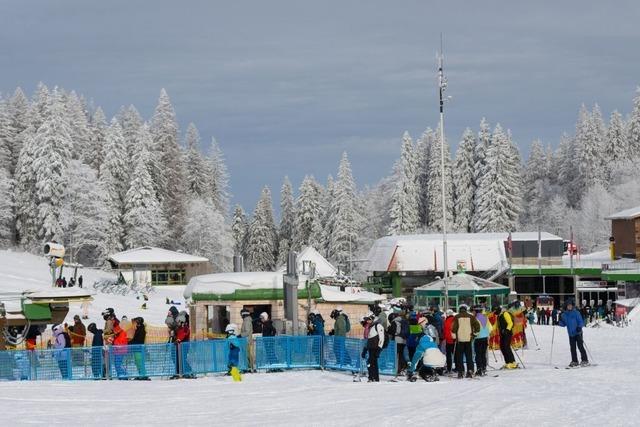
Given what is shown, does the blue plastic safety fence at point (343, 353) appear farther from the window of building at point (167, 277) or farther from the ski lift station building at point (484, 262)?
the window of building at point (167, 277)

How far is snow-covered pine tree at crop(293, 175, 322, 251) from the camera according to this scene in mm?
Answer: 110912

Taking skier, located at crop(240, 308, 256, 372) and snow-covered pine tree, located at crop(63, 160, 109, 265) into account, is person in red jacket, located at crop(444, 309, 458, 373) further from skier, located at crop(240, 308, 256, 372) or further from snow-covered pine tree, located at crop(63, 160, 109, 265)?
snow-covered pine tree, located at crop(63, 160, 109, 265)

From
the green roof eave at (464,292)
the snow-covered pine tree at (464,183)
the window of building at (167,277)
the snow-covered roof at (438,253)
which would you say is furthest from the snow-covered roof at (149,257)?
the green roof eave at (464,292)

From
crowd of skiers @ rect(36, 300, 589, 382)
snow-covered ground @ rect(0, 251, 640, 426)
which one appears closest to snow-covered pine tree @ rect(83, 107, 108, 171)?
crowd of skiers @ rect(36, 300, 589, 382)

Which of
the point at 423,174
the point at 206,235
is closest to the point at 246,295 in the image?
the point at 206,235

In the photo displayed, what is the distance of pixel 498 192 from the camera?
9819 cm

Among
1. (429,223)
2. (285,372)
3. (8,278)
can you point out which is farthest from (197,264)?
(285,372)

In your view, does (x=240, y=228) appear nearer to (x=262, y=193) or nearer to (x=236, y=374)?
Result: (x=262, y=193)

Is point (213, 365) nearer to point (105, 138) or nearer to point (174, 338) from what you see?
point (174, 338)

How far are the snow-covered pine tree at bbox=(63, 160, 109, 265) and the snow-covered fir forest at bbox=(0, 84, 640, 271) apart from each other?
4.4 inches

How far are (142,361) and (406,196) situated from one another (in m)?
79.3

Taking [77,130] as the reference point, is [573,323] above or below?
below

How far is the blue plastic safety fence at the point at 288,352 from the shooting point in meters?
24.8

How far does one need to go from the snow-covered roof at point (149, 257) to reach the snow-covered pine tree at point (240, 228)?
37317mm
